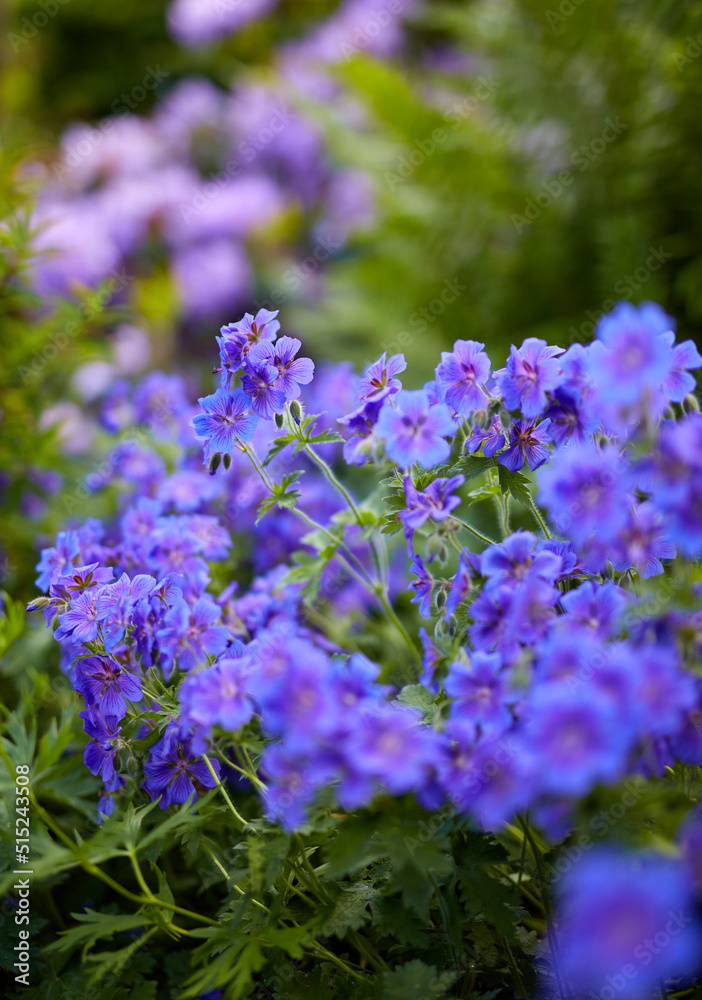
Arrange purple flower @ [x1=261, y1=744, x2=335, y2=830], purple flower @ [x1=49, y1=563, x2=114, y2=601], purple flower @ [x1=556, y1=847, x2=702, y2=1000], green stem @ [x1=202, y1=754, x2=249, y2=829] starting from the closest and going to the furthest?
1. purple flower @ [x1=556, y1=847, x2=702, y2=1000]
2. purple flower @ [x1=261, y1=744, x2=335, y2=830]
3. green stem @ [x1=202, y1=754, x2=249, y2=829]
4. purple flower @ [x1=49, y1=563, x2=114, y2=601]

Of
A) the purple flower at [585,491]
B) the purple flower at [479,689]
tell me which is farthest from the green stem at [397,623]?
the purple flower at [585,491]

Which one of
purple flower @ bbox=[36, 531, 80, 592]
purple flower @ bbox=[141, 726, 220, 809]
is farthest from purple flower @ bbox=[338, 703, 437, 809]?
purple flower @ bbox=[36, 531, 80, 592]

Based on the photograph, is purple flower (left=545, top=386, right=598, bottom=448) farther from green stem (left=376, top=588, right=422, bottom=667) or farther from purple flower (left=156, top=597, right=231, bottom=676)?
purple flower (left=156, top=597, right=231, bottom=676)

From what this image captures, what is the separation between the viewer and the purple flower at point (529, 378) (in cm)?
76

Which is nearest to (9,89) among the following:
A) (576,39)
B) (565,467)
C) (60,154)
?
(60,154)

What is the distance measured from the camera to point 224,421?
2.85ft

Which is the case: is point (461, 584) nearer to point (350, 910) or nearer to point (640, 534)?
point (640, 534)

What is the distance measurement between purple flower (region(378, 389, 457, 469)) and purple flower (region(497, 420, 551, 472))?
9 cm

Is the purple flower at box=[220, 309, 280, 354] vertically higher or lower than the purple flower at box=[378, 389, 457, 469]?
higher

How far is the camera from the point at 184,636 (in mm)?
872

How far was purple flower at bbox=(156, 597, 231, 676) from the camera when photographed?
852mm

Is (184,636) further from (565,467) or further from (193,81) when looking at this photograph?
(193,81)

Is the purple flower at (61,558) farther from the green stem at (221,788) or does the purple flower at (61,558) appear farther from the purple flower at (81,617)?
the green stem at (221,788)

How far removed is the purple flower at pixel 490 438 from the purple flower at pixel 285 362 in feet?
0.66
